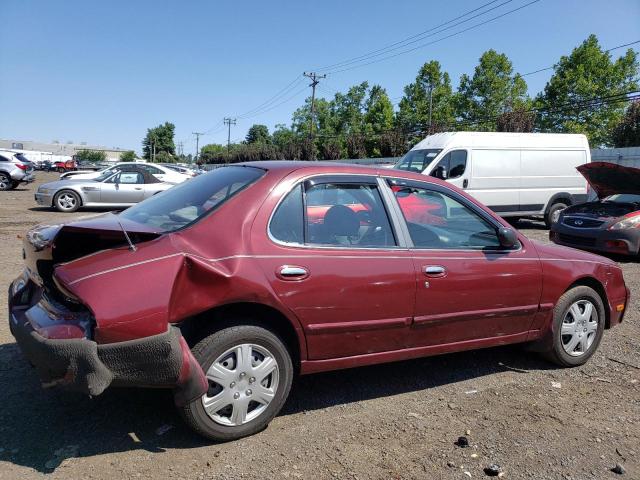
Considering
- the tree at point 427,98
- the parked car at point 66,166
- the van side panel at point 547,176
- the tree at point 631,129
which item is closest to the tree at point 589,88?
the tree at point 427,98

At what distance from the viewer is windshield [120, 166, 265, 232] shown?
3275 millimetres

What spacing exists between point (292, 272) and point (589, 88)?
57.6 m

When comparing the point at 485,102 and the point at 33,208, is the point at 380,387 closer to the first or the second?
the point at 33,208

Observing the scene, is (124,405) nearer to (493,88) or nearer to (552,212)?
(552,212)

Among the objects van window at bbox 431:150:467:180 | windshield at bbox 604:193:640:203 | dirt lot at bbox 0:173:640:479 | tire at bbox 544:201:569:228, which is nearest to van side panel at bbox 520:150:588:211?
tire at bbox 544:201:569:228

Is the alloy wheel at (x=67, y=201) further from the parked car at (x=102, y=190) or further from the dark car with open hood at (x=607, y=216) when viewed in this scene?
the dark car with open hood at (x=607, y=216)

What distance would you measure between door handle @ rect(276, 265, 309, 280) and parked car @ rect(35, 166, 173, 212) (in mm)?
13107

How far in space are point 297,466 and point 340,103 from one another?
81041 mm

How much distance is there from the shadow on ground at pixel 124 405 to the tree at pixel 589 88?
2095 inches

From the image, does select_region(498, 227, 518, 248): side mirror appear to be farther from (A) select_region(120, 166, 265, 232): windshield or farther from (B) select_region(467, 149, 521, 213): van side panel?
(B) select_region(467, 149, 521, 213): van side panel

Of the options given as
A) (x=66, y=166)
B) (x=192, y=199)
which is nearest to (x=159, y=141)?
(x=66, y=166)

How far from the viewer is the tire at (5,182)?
932 inches

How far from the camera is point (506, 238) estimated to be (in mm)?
3947

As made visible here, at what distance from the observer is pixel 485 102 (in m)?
59.3
